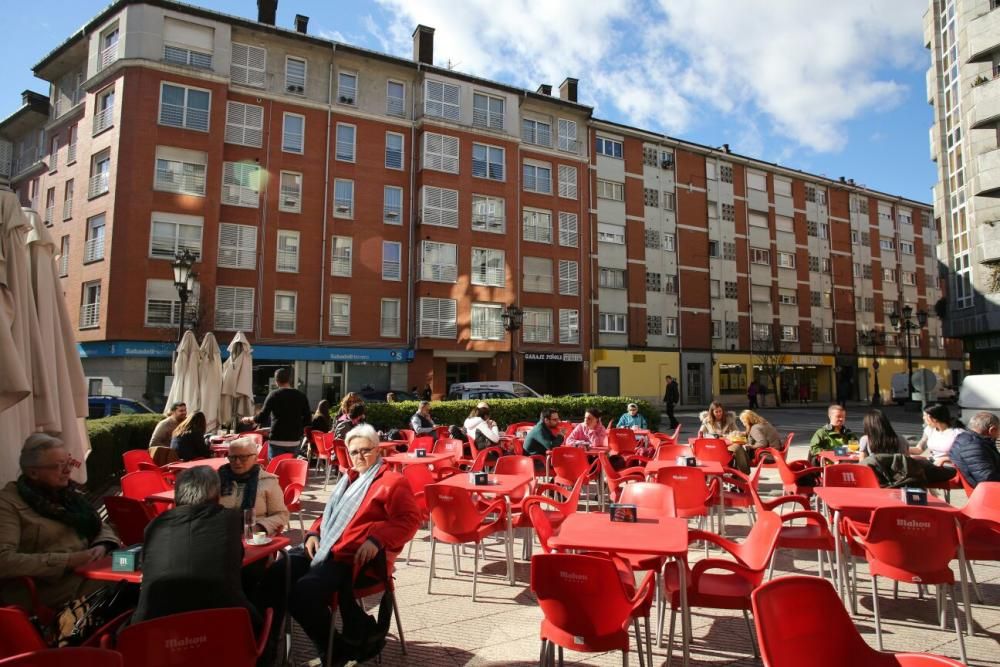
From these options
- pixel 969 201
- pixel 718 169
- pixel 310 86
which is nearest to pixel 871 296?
pixel 718 169

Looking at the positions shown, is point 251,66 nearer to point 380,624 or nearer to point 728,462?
point 728,462

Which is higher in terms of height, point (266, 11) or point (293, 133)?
point (266, 11)

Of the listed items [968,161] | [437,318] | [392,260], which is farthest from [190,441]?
[968,161]

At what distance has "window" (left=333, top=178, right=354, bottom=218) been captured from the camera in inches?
1205

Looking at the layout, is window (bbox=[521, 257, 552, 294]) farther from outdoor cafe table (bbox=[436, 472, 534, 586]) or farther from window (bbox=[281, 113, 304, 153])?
outdoor cafe table (bbox=[436, 472, 534, 586])

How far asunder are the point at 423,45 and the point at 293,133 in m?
9.20

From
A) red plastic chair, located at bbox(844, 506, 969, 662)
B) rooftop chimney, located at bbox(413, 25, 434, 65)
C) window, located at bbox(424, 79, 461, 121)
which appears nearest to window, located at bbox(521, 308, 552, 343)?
window, located at bbox(424, 79, 461, 121)

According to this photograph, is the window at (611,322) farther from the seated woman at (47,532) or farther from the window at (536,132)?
the seated woman at (47,532)

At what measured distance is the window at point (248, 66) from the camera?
94.6 ft

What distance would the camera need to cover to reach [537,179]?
36.0 m

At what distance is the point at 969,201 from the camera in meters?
27.7

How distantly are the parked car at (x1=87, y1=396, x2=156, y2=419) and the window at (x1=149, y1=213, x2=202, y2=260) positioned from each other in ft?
38.9

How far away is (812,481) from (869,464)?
5.71 ft

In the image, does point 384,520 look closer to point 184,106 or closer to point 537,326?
point 184,106
